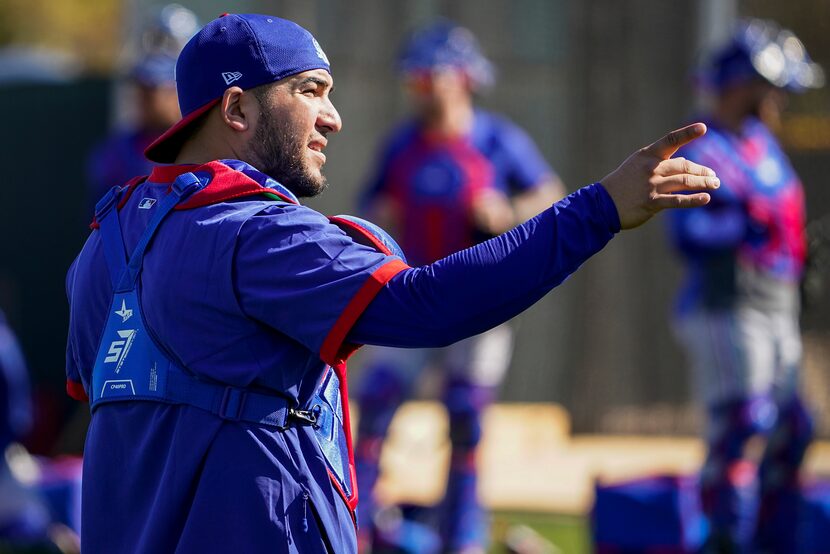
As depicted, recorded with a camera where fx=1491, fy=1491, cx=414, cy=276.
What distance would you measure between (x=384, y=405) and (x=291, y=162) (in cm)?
386

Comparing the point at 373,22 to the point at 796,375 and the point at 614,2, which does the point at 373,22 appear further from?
the point at 796,375

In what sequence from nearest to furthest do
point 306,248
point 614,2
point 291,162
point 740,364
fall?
1. point 306,248
2. point 291,162
3. point 740,364
4. point 614,2

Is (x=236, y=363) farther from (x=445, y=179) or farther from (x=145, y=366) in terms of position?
(x=445, y=179)

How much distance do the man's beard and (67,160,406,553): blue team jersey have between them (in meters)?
0.08

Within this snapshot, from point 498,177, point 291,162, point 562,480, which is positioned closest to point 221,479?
Result: point 291,162

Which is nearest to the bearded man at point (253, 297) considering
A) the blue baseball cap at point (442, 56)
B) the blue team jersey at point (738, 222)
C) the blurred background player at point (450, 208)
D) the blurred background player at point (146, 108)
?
the blue team jersey at point (738, 222)

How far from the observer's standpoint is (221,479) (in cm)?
282

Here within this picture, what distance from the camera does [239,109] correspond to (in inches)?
118

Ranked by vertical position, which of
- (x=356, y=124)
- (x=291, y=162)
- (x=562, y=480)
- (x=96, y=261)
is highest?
(x=356, y=124)

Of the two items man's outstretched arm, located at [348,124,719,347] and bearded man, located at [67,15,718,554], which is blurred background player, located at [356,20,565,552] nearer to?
bearded man, located at [67,15,718,554]

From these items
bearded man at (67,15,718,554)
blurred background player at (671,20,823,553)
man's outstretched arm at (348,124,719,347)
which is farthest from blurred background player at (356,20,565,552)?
man's outstretched arm at (348,124,719,347)

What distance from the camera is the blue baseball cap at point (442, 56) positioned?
6949 mm

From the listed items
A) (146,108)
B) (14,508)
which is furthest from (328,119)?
(146,108)

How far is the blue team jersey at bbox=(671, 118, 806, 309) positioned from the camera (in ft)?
19.5
